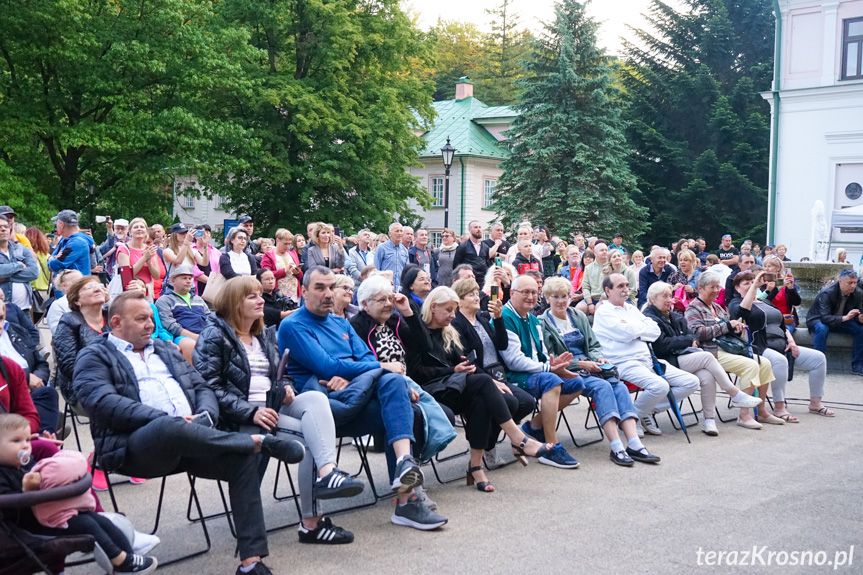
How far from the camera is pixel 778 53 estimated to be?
1180 inches

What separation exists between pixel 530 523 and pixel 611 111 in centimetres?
3026

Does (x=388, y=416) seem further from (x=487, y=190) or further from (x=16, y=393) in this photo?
(x=487, y=190)

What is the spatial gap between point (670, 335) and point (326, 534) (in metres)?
4.78

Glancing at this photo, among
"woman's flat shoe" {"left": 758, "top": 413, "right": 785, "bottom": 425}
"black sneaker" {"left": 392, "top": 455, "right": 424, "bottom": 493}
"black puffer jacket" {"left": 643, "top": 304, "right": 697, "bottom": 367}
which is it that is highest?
"black puffer jacket" {"left": 643, "top": 304, "right": 697, "bottom": 367}

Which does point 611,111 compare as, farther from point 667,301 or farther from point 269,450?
point 269,450

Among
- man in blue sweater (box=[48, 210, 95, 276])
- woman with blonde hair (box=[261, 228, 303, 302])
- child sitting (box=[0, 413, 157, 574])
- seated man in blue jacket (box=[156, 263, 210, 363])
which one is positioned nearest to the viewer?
Result: child sitting (box=[0, 413, 157, 574])

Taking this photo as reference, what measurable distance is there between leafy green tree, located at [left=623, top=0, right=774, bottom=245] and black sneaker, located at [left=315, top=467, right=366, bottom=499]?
1336 inches

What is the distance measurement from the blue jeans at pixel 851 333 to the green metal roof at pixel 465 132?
3441 cm

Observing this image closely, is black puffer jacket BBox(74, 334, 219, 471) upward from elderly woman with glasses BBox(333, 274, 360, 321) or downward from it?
downward

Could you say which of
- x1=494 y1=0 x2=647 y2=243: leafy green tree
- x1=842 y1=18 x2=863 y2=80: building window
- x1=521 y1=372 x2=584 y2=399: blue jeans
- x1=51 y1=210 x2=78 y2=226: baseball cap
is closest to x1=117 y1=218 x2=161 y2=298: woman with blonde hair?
x1=51 y1=210 x2=78 y2=226: baseball cap

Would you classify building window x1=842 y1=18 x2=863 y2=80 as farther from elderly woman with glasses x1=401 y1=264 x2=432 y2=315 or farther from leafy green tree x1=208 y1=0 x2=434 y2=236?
elderly woman with glasses x1=401 y1=264 x2=432 y2=315

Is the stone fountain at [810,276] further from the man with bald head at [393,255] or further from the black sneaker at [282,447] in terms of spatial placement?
the black sneaker at [282,447]

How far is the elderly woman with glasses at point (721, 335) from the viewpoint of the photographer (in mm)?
8727

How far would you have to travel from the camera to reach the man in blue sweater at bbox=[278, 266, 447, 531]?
534cm
